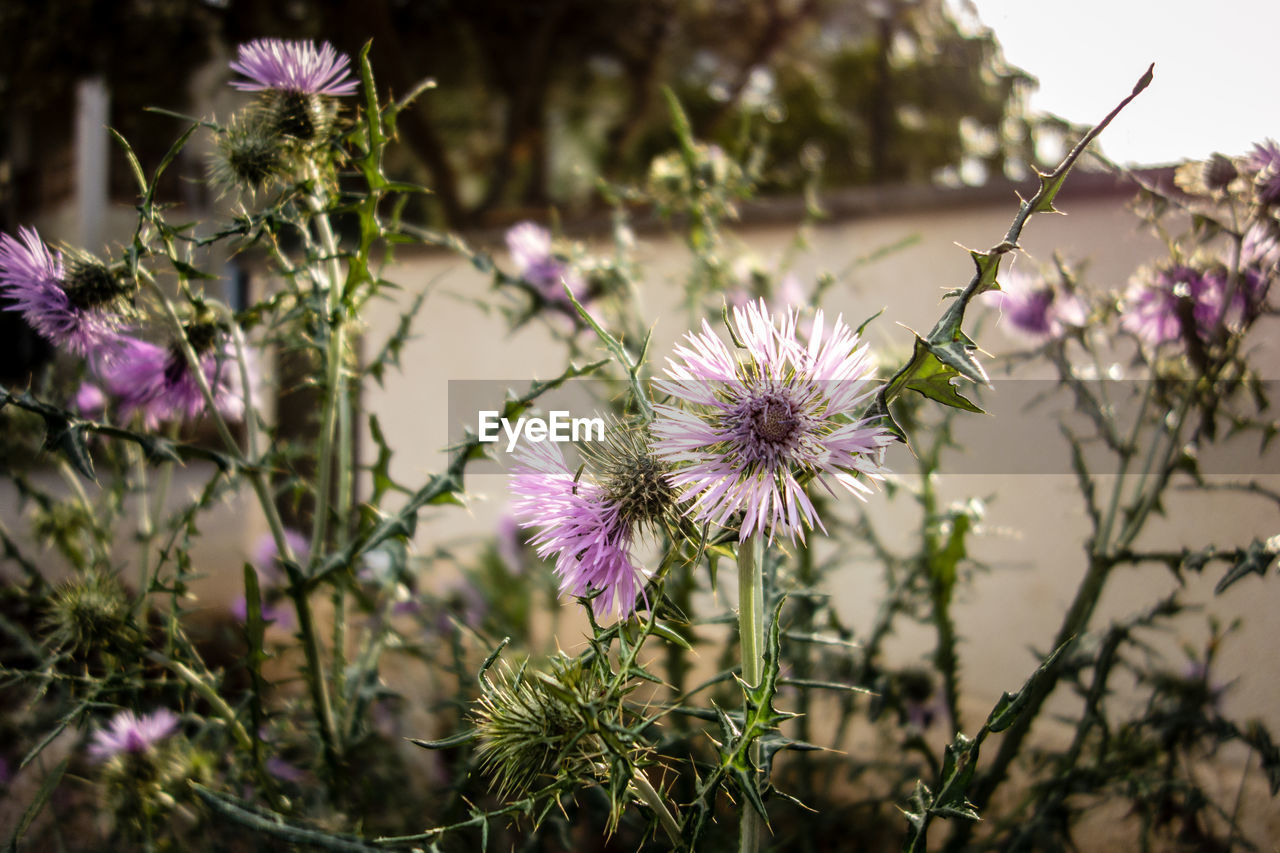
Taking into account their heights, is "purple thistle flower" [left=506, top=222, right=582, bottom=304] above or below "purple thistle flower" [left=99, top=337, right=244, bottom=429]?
above

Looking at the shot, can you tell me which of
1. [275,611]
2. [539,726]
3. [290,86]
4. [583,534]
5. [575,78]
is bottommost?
[275,611]

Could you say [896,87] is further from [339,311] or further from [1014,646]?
[339,311]

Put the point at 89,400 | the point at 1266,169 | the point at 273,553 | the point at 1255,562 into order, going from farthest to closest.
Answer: the point at 273,553 → the point at 89,400 → the point at 1266,169 → the point at 1255,562

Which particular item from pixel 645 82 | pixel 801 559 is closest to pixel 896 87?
pixel 645 82

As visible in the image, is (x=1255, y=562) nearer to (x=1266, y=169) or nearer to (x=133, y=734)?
(x=1266, y=169)

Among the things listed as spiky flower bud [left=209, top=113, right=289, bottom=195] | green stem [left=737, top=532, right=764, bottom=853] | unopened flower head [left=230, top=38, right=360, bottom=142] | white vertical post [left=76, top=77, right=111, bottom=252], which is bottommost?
green stem [left=737, top=532, right=764, bottom=853]

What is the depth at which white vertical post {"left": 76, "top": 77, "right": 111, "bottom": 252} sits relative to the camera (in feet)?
28.8

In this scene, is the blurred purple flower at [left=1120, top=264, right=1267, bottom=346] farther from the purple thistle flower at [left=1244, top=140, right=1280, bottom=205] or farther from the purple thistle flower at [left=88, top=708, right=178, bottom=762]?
the purple thistle flower at [left=88, top=708, right=178, bottom=762]

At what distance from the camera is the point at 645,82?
12023 millimetres

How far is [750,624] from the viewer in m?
0.88

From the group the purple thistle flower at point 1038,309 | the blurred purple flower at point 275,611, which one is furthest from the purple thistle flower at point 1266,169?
the blurred purple flower at point 275,611

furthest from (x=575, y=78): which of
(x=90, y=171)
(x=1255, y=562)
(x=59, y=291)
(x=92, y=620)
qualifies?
(x=1255, y=562)

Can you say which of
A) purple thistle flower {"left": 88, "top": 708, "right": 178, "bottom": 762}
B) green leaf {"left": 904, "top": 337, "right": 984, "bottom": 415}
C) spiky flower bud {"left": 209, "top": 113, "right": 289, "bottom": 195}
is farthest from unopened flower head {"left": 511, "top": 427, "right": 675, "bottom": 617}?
purple thistle flower {"left": 88, "top": 708, "right": 178, "bottom": 762}

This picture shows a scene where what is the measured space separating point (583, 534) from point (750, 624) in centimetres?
22
